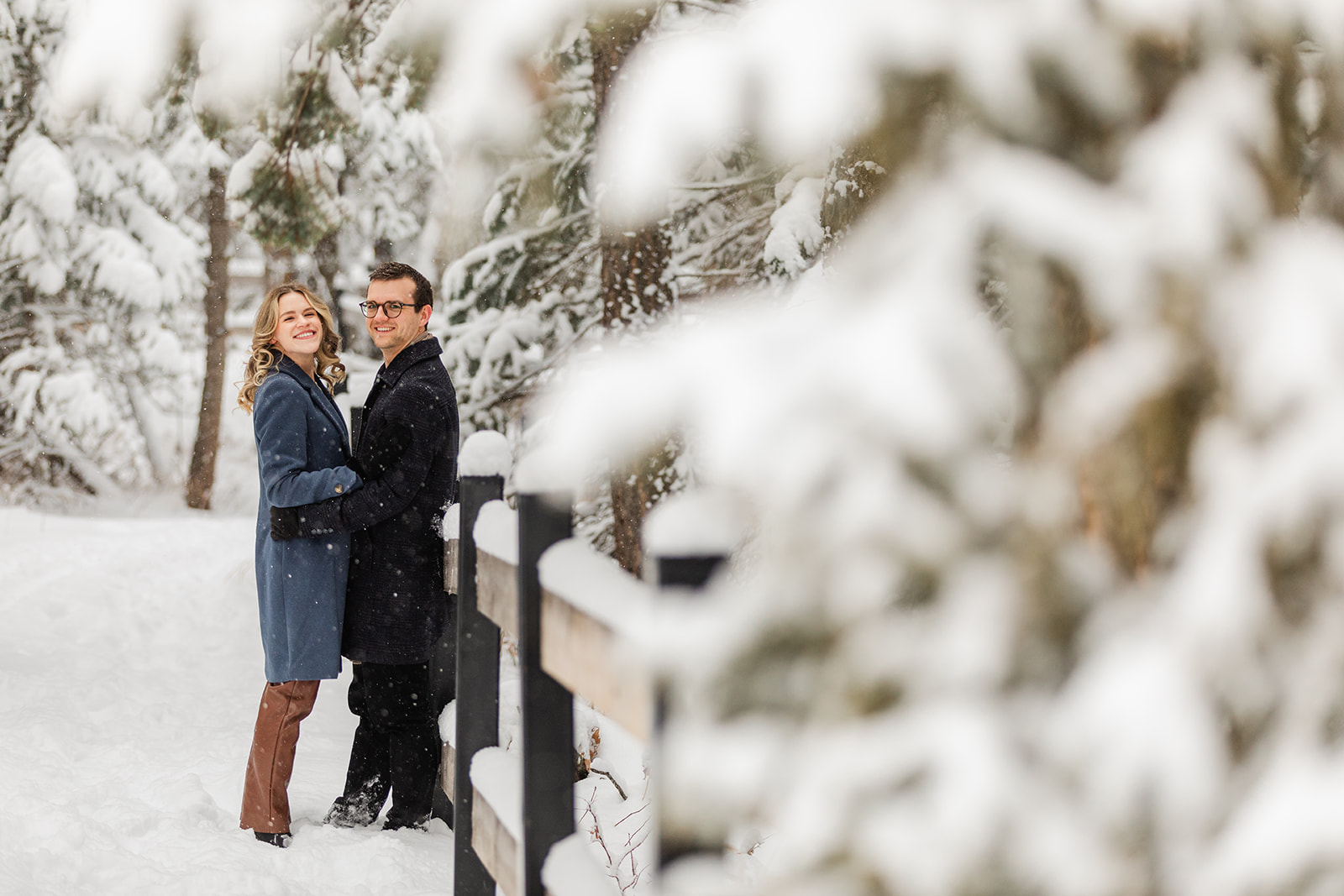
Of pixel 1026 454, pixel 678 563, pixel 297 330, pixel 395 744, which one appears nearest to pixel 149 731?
pixel 395 744

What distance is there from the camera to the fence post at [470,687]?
3.12m

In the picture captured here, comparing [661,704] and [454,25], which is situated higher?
[454,25]

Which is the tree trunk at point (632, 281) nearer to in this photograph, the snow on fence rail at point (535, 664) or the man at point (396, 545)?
the man at point (396, 545)

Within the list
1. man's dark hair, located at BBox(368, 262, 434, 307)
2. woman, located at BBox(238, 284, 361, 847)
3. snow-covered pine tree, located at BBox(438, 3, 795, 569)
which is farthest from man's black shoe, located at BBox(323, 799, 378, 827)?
snow-covered pine tree, located at BBox(438, 3, 795, 569)

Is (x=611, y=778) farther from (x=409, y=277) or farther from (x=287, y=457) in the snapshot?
(x=409, y=277)

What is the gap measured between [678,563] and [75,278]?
55.3ft

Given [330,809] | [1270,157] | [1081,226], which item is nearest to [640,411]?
[1081,226]

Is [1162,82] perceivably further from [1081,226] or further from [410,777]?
[410,777]

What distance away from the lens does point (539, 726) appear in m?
2.28

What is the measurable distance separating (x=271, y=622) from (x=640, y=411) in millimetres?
3470

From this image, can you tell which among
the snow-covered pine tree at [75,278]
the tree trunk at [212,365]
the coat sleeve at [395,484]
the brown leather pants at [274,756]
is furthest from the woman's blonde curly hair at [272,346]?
the tree trunk at [212,365]

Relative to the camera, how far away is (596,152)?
7305mm

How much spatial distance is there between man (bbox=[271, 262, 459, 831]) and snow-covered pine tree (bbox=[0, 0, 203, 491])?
12012 mm

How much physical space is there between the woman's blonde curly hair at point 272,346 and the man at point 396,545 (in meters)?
0.24
